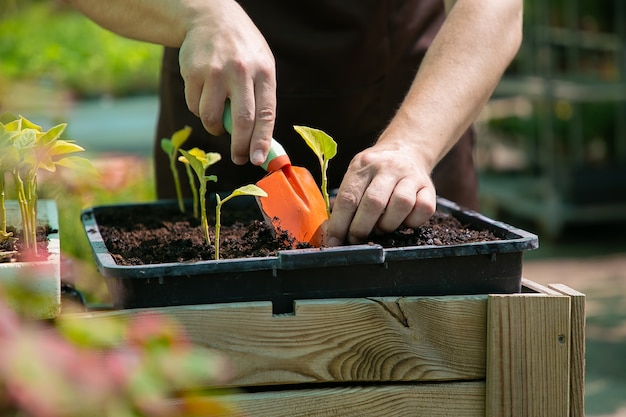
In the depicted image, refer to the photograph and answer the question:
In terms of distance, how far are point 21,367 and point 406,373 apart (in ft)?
2.69

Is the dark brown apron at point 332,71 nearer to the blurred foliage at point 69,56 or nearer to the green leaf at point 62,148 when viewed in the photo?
the green leaf at point 62,148

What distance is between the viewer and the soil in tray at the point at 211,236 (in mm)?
1381

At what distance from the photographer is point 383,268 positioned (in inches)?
50.0

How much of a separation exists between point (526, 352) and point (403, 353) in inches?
7.4

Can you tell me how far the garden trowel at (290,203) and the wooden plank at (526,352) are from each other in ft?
1.12

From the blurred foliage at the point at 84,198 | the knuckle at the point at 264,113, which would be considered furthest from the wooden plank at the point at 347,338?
the blurred foliage at the point at 84,198

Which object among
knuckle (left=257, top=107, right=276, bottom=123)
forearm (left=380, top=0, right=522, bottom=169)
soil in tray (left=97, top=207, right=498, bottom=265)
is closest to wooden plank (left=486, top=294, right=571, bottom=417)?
soil in tray (left=97, top=207, right=498, bottom=265)

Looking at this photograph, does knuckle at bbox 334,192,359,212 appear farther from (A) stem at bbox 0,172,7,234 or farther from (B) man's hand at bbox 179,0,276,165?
(A) stem at bbox 0,172,7,234

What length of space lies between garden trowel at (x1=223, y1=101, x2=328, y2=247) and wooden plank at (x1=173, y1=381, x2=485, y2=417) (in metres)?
0.29

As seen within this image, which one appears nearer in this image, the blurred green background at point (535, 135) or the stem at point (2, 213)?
the stem at point (2, 213)

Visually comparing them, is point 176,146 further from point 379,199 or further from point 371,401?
point 371,401

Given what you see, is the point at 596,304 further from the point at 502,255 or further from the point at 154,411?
the point at 154,411

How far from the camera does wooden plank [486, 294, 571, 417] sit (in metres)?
1.26

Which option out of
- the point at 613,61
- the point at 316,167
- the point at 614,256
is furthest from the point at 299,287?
the point at 613,61
